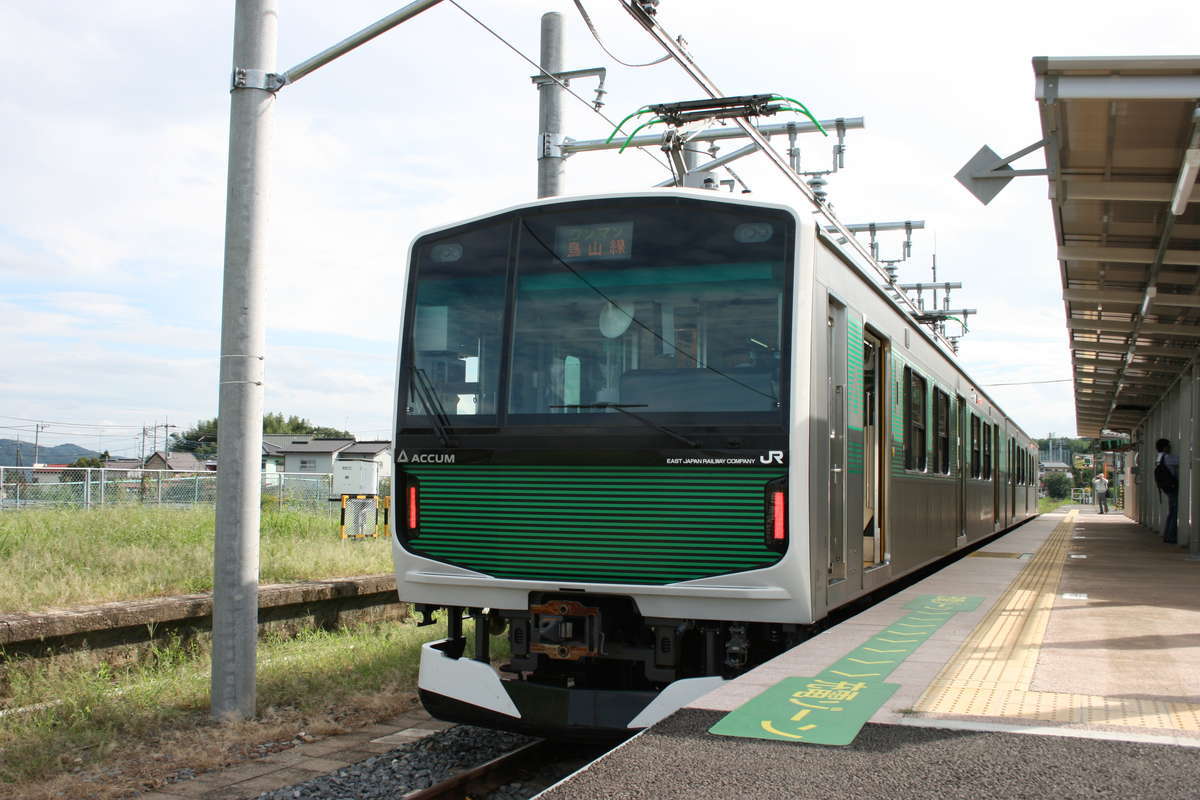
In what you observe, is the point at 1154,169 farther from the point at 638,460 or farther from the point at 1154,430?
the point at 1154,430

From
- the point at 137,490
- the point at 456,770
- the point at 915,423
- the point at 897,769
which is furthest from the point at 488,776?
the point at 137,490

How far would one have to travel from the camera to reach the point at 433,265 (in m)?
6.56

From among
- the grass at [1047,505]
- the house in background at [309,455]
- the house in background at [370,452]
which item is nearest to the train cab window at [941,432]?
the grass at [1047,505]

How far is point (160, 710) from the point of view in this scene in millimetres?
6762

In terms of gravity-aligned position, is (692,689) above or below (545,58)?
below

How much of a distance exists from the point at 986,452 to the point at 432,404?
1156 centimetres

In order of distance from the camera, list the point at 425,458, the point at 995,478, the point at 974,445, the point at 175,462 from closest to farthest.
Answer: the point at 425,458 < the point at 974,445 < the point at 995,478 < the point at 175,462

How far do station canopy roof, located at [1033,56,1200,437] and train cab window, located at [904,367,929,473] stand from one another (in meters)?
2.02

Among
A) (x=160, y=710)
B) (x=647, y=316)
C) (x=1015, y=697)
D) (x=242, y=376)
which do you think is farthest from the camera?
(x=242, y=376)

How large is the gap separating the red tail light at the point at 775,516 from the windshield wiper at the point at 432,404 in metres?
1.78

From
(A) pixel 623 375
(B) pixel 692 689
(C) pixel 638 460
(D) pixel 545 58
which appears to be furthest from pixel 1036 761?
(D) pixel 545 58

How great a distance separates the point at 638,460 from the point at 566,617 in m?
0.91

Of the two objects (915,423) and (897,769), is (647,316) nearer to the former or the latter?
(897,769)

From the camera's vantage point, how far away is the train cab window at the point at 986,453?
15.7m
